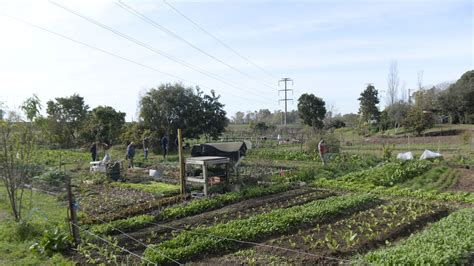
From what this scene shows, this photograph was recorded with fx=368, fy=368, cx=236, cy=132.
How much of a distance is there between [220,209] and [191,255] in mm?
3567

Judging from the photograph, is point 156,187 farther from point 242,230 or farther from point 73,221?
point 242,230

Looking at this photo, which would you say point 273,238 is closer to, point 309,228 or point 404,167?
point 309,228

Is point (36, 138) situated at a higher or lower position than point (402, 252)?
higher

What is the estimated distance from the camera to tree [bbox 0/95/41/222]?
8.23 m

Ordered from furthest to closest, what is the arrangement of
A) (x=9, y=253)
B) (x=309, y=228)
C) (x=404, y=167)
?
(x=404, y=167)
(x=309, y=228)
(x=9, y=253)

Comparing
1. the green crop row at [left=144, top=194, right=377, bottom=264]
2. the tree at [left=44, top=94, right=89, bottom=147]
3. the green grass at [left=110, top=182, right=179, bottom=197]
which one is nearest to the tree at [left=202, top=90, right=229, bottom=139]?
the tree at [left=44, top=94, right=89, bottom=147]

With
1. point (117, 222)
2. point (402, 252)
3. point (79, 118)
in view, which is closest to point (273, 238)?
point (402, 252)

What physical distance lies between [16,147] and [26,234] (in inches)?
78.3

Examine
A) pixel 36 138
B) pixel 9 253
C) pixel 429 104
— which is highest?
pixel 429 104

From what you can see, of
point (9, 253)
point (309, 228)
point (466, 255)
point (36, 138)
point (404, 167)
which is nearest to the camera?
point (466, 255)

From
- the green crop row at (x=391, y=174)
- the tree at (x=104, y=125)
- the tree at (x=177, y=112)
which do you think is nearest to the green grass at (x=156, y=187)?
the green crop row at (x=391, y=174)

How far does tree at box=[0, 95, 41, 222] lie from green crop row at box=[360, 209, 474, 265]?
24.6ft

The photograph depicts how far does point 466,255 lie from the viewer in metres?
5.39

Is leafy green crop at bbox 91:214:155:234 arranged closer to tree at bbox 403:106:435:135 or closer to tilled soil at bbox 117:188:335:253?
tilled soil at bbox 117:188:335:253
